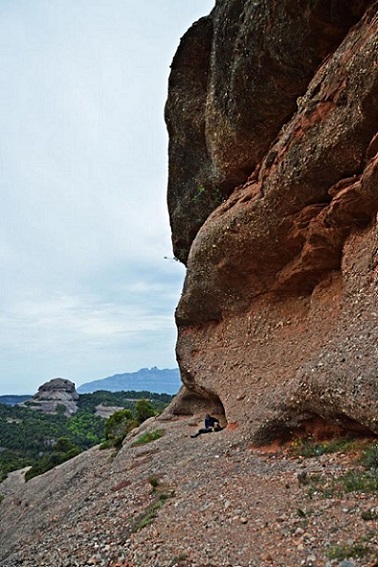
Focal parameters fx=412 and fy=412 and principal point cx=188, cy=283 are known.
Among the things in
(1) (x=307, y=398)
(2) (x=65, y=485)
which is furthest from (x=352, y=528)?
(2) (x=65, y=485)

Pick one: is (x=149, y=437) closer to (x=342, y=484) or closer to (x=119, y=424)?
(x=342, y=484)

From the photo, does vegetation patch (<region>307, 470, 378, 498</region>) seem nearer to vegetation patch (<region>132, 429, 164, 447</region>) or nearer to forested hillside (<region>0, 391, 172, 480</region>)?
vegetation patch (<region>132, 429, 164, 447</region>)

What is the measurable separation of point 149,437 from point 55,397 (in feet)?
451

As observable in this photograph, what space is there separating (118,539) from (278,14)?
1837 centimetres

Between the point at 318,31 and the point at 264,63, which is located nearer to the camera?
the point at 318,31

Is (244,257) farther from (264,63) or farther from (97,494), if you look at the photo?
(97,494)

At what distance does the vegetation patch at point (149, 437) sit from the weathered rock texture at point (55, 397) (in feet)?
408

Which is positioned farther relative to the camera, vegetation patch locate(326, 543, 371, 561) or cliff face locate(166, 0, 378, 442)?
cliff face locate(166, 0, 378, 442)

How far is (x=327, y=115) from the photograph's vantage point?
564 inches

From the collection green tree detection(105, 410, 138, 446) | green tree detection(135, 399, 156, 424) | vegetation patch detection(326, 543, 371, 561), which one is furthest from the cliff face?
green tree detection(135, 399, 156, 424)

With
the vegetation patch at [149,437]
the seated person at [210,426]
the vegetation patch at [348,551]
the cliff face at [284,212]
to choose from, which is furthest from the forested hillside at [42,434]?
the vegetation patch at [348,551]

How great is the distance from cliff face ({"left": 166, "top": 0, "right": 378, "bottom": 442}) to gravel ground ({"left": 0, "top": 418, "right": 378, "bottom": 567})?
2.03 metres

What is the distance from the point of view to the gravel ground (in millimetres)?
7891

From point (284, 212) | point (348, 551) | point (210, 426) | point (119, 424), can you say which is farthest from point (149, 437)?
point (119, 424)
